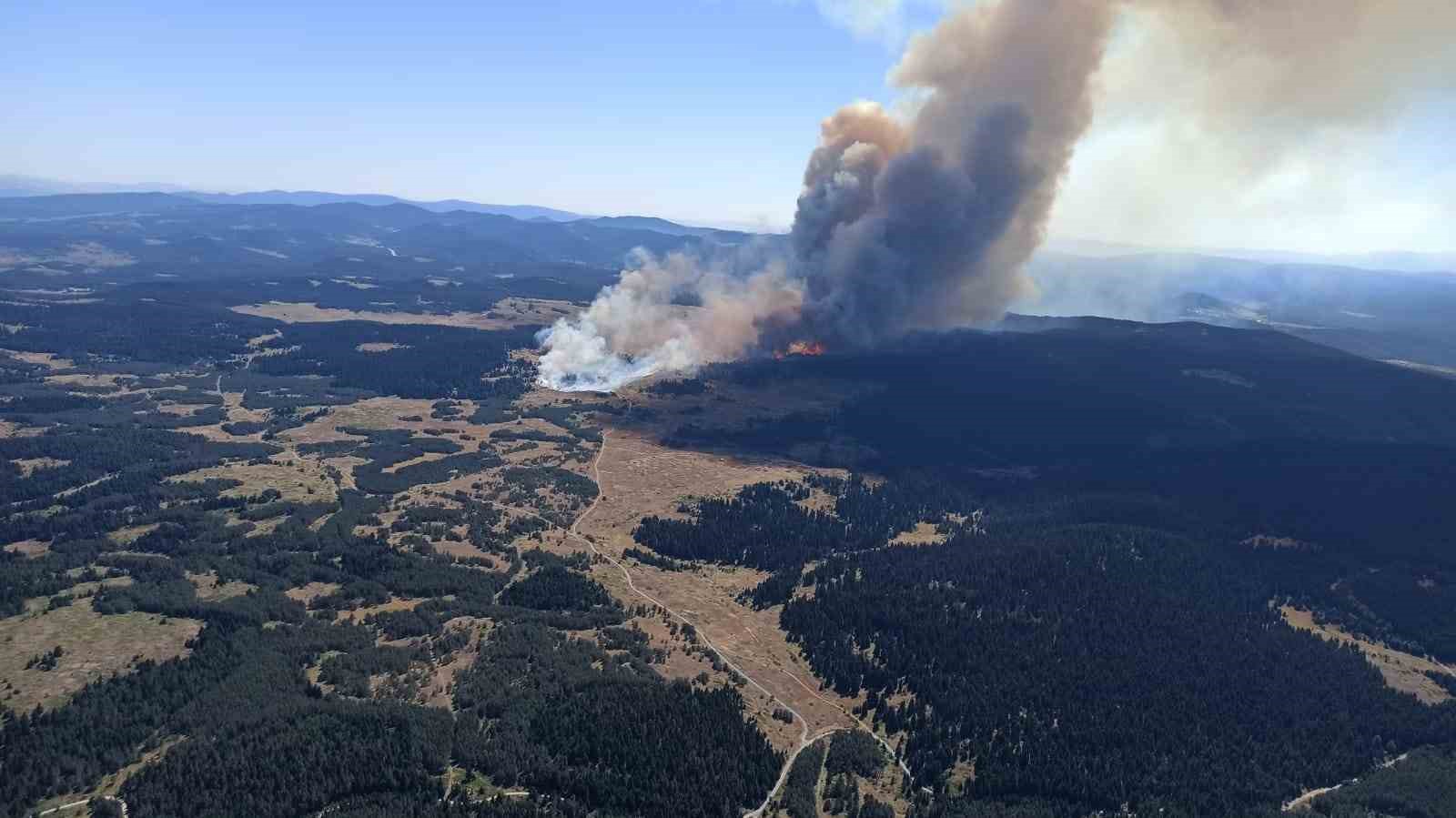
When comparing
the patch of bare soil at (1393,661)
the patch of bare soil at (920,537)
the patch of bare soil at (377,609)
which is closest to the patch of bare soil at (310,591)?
the patch of bare soil at (377,609)

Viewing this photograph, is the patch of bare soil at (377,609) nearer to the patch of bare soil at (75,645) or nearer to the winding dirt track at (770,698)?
the patch of bare soil at (75,645)

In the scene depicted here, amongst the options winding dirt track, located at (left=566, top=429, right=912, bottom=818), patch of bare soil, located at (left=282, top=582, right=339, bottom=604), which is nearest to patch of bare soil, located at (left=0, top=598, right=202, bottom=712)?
patch of bare soil, located at (left=282, top=582, right=339, bottom=604)

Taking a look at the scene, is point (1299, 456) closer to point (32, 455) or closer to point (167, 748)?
point (167, 748)

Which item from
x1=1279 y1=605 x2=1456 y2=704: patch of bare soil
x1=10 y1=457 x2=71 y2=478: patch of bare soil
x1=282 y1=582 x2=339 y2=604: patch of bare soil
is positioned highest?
x1=1279 y1=605 x2=1456 y2=704: patch of bare soil

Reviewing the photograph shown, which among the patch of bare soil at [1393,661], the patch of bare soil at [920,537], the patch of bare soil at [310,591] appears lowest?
the patch of bare soil at [310,591]

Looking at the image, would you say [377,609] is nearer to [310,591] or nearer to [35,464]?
[310,591]

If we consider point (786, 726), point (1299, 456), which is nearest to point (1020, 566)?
point (786, 726)

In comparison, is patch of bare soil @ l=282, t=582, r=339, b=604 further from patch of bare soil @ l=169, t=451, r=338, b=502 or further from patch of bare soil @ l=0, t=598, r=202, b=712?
patch of bare soil @ l=169, t=451, r=338, b=502

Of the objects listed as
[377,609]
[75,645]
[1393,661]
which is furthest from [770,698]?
[1393,661]

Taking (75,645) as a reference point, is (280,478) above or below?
above

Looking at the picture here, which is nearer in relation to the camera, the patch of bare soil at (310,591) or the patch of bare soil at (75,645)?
the patch of bare soil at (75,645)
